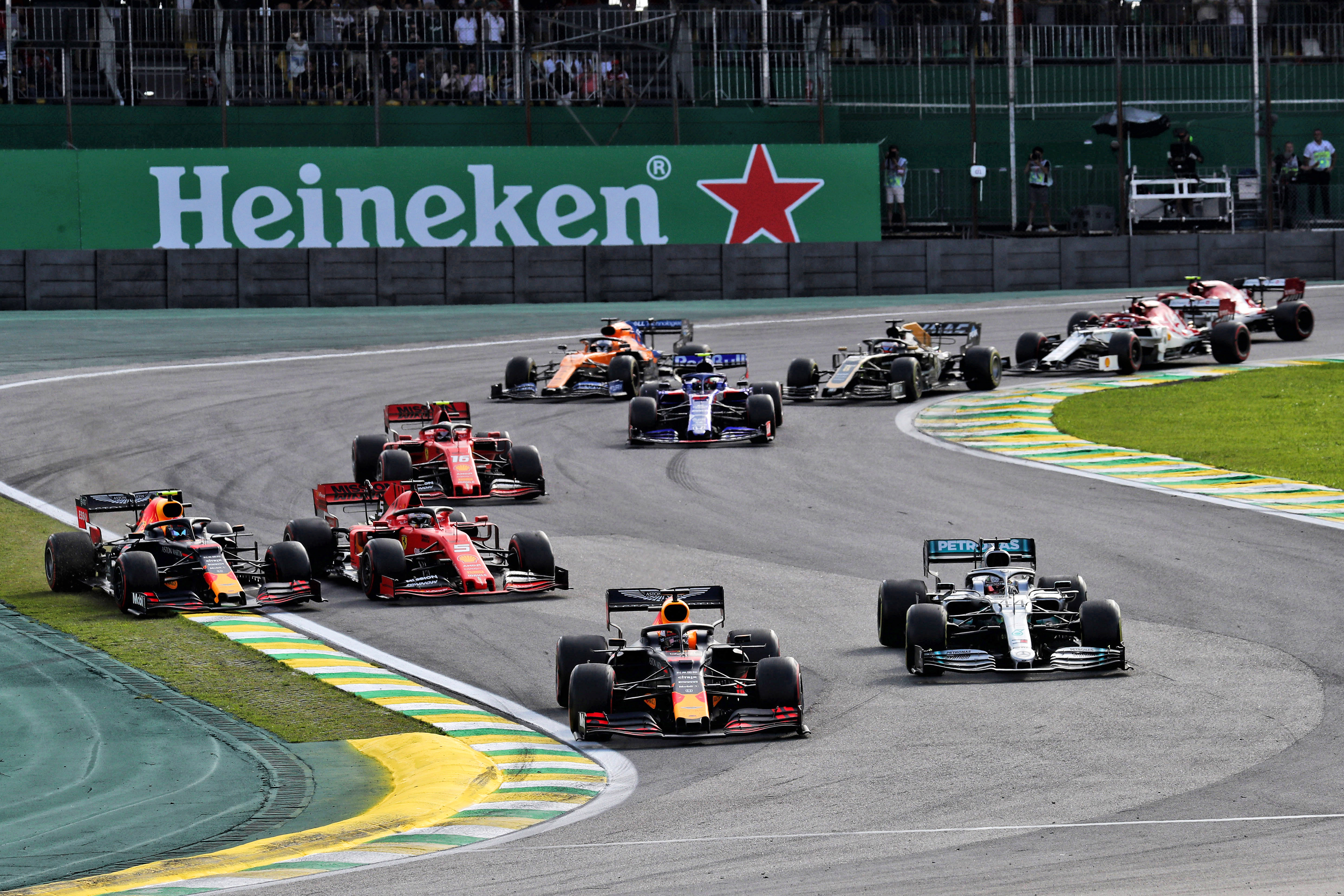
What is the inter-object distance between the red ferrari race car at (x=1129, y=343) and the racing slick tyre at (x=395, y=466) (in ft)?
46.3

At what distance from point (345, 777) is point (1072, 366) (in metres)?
23.1

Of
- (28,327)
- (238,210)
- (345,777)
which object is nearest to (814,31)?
(238,210)

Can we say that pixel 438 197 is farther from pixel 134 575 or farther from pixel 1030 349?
pixel 134 575

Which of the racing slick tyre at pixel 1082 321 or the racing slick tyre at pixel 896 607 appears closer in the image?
the racing slick tyre at pixel 896 607

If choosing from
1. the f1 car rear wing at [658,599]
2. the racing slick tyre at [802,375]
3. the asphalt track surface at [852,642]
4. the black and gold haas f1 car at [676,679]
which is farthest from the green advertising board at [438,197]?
the black and gold haas f1 car at [676,679]

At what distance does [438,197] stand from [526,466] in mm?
19573

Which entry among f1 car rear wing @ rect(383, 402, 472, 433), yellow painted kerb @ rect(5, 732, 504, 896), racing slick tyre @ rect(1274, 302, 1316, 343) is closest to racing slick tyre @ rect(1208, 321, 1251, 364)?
racing slick tyre @ rect(1274, 302, 1316, 343)

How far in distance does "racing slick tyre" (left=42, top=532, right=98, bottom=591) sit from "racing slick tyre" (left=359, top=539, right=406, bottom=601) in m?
2.70

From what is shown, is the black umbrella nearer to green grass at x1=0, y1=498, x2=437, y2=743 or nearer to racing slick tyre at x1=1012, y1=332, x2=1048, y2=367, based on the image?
racing slick tyre at x1=1012, y1=332, x2=1048, y2=367

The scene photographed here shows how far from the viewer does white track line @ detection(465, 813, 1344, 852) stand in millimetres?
9711

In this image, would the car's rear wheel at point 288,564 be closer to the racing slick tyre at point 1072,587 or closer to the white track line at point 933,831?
the racing slick tyre at point 1072,587

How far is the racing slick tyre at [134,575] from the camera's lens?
16531 millimetres

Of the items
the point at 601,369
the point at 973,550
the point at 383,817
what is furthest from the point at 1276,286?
the point at 383,817

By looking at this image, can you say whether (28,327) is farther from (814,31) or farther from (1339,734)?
(1339,734)
